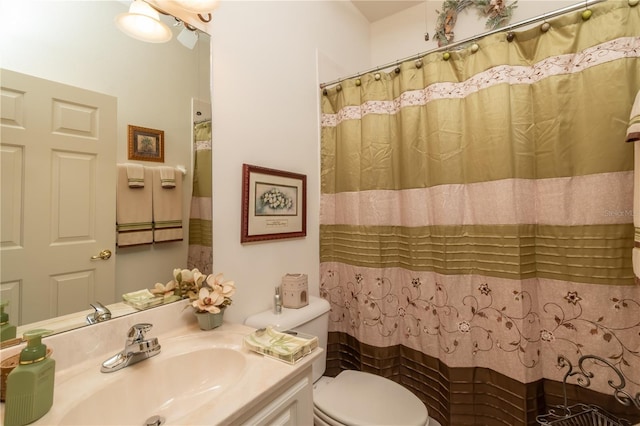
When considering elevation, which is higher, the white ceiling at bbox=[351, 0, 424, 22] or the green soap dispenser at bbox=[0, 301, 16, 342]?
the white ceiling at bbox=[351, 0, 424, 22]

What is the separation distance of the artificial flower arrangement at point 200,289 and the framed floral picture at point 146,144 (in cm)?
42

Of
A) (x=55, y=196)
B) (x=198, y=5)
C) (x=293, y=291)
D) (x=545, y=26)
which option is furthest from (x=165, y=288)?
(x=545, y=26)

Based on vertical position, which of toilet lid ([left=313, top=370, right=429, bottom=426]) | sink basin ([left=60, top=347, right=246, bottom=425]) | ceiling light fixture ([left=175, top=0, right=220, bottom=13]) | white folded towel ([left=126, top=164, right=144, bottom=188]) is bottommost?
toilet lid ([left=313, top=370, right=429, bottom=426])

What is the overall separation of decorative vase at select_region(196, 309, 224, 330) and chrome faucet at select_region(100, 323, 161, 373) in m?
0.17

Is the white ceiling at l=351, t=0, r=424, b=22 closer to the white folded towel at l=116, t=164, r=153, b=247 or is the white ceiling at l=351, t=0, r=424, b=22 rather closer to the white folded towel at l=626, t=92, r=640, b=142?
the white folded towel at l=626, t=92, r=640, b=142

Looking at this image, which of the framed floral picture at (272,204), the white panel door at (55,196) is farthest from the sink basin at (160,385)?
the framed floral picture at (272,204)

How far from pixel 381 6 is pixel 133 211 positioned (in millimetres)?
2036

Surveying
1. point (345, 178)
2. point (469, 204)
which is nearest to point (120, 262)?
point (345, 178)

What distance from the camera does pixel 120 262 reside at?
912 mm

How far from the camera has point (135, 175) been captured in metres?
0.94

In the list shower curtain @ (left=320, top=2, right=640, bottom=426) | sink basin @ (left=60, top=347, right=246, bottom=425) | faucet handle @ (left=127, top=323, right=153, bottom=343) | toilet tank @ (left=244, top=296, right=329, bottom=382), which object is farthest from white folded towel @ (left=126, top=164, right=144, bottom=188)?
shower curtain @ (left=320, top=2, right=640, bottom=426)

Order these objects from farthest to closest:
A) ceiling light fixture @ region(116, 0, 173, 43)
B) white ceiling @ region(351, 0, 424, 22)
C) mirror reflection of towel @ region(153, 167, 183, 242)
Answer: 1. white ceiling @ region(351, 0, 424, 22)
2. mirror reflection of towel @ region(153, 167, 183, 242)
3. ceiling light fixture @ region(116, 0, 173, 43)

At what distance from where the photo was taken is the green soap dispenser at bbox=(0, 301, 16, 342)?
699 mm

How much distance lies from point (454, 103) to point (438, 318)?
3.36 ft
